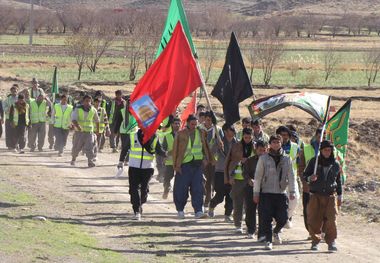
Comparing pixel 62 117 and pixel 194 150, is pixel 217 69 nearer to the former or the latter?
pixel 62 117

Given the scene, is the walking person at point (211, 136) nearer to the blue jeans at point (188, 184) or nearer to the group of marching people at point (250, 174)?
the group of marching people at point (250, 174)

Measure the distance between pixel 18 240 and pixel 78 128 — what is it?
9.03 metres

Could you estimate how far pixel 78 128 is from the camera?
68.4 ft

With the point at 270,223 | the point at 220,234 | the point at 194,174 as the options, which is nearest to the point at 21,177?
the point at 194,174

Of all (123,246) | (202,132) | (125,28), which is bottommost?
(123,246)

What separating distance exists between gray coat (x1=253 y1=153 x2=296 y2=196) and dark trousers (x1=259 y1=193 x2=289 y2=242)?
0.09 metres

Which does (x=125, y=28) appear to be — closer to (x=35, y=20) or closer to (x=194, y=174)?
(x=35, y=20)

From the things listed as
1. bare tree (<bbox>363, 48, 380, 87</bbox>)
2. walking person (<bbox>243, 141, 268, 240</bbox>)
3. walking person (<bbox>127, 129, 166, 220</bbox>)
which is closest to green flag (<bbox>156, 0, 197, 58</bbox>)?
walking person (<bbox>127, 129, 166, 220</bbox>)

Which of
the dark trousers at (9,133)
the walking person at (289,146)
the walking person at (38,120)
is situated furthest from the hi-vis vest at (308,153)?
the dark trousers at (9,133)

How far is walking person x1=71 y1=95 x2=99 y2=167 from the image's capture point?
2078cm

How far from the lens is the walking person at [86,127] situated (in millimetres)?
20781

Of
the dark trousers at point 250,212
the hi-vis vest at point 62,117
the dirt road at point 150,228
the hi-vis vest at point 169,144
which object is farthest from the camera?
the hi-vis vest at point 62,117

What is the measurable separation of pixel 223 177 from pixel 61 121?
30.2 ft

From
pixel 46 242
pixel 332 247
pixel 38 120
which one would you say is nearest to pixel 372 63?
pixel 38 120
